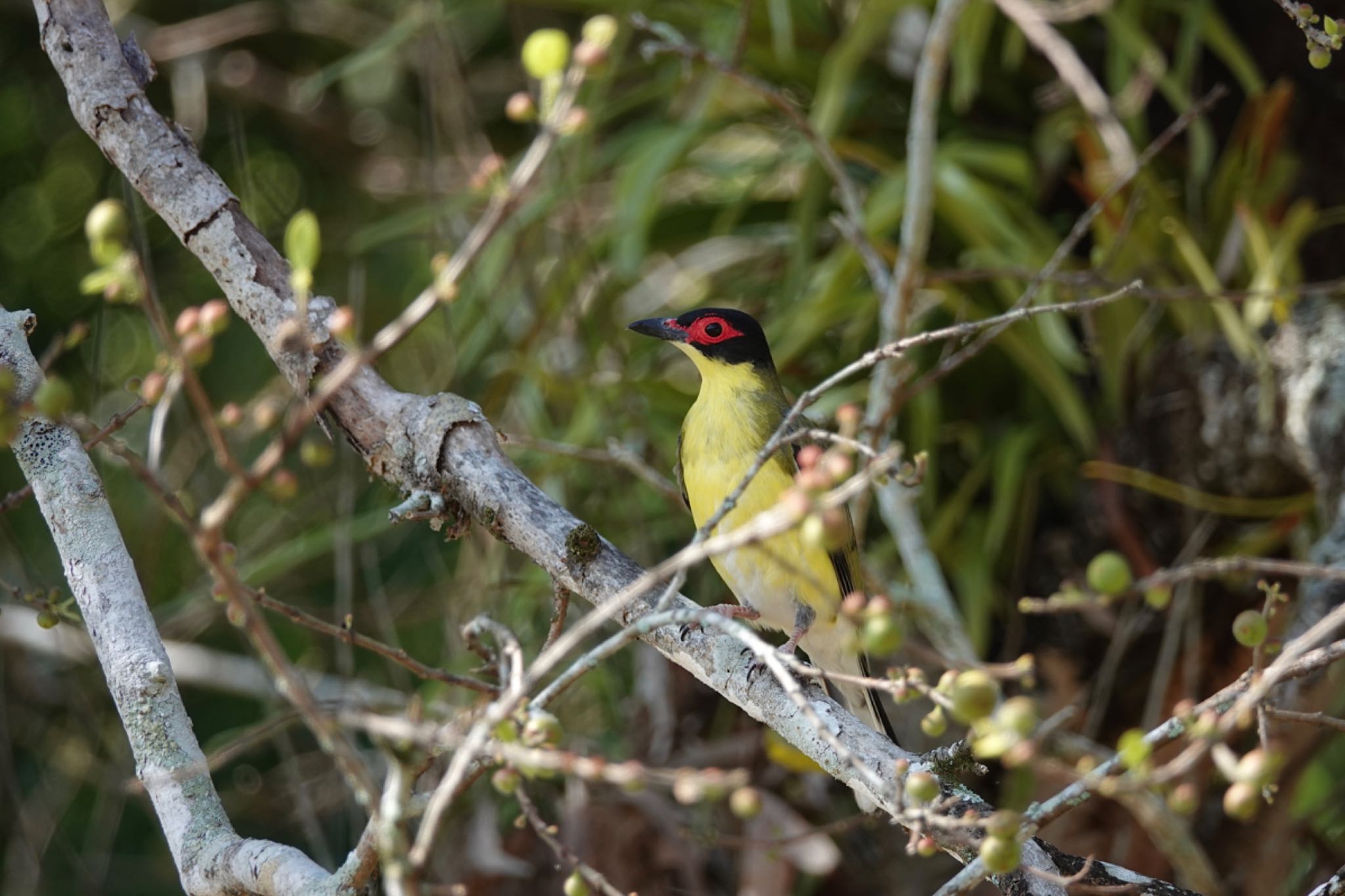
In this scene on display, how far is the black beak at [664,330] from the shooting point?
10.5 ft

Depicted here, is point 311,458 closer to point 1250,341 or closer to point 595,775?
point 595,775

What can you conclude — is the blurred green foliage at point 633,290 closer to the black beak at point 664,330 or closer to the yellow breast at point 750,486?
the black beak at point 664,330

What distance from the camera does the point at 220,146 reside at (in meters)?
4.82

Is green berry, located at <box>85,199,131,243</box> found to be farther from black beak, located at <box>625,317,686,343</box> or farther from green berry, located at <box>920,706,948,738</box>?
black beak, located at <box>625,317,686,343</box>

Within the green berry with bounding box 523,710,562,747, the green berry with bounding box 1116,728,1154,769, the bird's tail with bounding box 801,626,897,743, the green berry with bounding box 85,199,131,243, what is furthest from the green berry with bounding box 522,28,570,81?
the bird's tail with bounding box 801,626,897,743

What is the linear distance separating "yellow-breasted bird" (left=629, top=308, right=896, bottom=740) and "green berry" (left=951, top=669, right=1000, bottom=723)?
1.53 m

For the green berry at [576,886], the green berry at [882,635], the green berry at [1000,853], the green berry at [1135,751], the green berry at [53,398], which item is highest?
the green berry at [53,398]

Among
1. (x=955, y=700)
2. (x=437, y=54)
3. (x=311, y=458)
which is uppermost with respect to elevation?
(x=437, y=54)

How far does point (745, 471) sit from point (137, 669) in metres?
1.36

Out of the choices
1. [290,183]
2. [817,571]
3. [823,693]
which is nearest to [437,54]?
[290,183]

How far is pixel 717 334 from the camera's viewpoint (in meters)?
3.18

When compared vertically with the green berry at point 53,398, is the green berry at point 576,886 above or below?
below

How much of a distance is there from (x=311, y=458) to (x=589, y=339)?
2884 millimetres

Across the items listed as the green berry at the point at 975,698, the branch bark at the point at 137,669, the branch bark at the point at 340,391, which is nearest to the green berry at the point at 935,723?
the green berry at the point at 975,698
